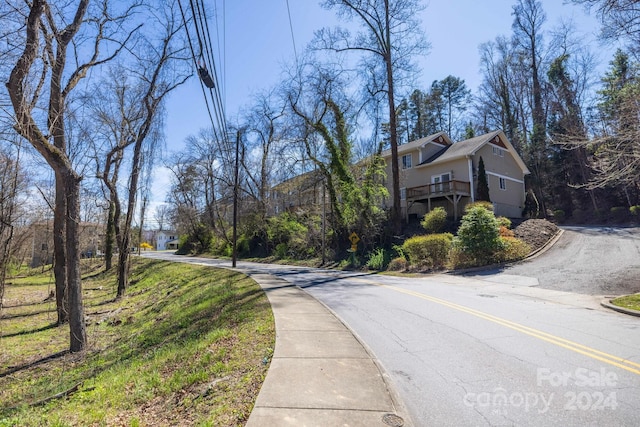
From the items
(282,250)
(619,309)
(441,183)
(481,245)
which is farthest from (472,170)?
(619,309)

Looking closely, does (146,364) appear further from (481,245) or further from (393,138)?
(393,138)

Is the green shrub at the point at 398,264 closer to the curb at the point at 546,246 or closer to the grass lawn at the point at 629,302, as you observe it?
the curb at the point at 546,246

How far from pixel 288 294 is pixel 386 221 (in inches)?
629

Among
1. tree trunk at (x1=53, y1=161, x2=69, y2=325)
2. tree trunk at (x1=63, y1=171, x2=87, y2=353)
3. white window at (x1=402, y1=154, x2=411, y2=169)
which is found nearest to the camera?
tree trunk at (x1=63, y1=171, x2=87, y2=353)

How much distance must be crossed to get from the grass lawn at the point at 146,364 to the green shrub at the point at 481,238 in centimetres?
1096

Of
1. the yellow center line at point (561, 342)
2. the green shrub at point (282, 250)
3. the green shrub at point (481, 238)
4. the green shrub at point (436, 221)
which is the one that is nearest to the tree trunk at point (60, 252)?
the yellow center line at point (561, 342)

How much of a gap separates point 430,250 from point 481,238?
9.10ft

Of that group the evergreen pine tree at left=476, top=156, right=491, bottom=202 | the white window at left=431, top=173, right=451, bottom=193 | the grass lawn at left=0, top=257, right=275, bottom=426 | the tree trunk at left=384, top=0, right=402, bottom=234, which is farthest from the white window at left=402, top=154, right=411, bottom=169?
the grass lawn at left=0, top=257, right=275, bottom=426

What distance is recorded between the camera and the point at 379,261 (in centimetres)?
2192

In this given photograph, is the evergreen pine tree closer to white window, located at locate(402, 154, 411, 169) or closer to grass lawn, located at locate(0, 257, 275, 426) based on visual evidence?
white window, located at locate(402, 154, 411, 169)

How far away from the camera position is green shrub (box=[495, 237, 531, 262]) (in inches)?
704

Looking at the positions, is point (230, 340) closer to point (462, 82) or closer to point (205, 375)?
point (205, 375)

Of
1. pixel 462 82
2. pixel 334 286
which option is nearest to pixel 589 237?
pixel 334 286

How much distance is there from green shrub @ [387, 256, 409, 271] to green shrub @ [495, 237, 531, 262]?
484cm
